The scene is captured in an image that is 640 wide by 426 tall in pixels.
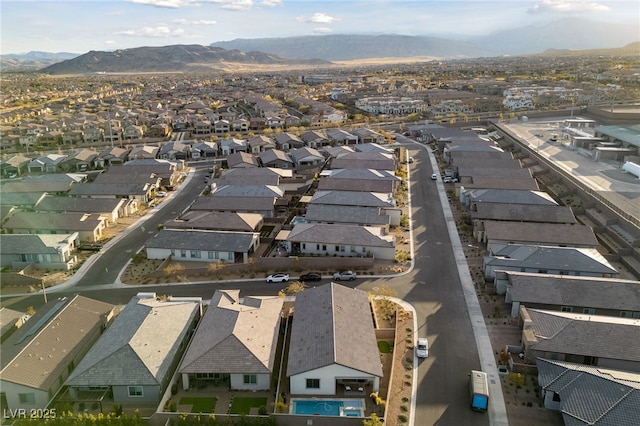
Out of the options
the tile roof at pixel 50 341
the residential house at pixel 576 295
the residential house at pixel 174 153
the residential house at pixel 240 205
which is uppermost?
the residential house at pixel 174 153

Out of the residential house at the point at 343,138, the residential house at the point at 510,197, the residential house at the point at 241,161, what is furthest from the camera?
the residential house at the point at 343,138

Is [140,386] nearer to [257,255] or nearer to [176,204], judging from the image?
[257,255]

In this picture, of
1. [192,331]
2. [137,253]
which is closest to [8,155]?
[137,253]

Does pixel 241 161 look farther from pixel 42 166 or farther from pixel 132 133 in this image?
pixel 132 133

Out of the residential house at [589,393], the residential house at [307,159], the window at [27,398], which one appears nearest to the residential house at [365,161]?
the residential house at [307,159]

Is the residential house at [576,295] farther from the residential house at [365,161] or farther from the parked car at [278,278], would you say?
the residential house at [365,161]

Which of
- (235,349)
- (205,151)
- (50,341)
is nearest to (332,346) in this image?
(235,349)

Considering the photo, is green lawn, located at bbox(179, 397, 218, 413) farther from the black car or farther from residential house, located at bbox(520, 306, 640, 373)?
residential house, located at bbox(520, 306, 640, 373)
